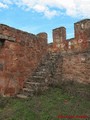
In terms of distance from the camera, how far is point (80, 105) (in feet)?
19.8

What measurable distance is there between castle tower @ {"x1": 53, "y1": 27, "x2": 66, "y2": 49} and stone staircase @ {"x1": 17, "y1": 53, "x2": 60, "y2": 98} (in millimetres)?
2049

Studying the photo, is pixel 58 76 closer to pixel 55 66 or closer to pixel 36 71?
pixel 55 66

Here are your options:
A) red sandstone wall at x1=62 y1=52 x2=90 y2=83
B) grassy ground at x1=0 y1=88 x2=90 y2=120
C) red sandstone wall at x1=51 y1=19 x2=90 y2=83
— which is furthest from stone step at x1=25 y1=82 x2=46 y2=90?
red sandstone wall at x1=62 y1=52 x2=90 y2=83

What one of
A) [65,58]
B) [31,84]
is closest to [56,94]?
[31,84]

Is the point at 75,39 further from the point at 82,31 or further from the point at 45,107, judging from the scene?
the point at 45,107

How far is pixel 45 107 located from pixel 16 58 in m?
2.80

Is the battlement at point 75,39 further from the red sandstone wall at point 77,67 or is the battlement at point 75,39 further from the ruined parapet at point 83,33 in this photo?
the red sandstone wall at point 77,67

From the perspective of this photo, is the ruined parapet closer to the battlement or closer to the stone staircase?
the battlement

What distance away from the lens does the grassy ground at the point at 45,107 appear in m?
5.10

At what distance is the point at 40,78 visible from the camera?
802cm

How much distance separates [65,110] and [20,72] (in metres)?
3.05

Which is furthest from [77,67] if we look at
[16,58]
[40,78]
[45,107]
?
[45,107]

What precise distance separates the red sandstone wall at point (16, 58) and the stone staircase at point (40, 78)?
25 cm

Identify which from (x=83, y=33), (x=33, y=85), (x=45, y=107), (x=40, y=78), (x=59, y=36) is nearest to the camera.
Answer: (x=45, y=107)
